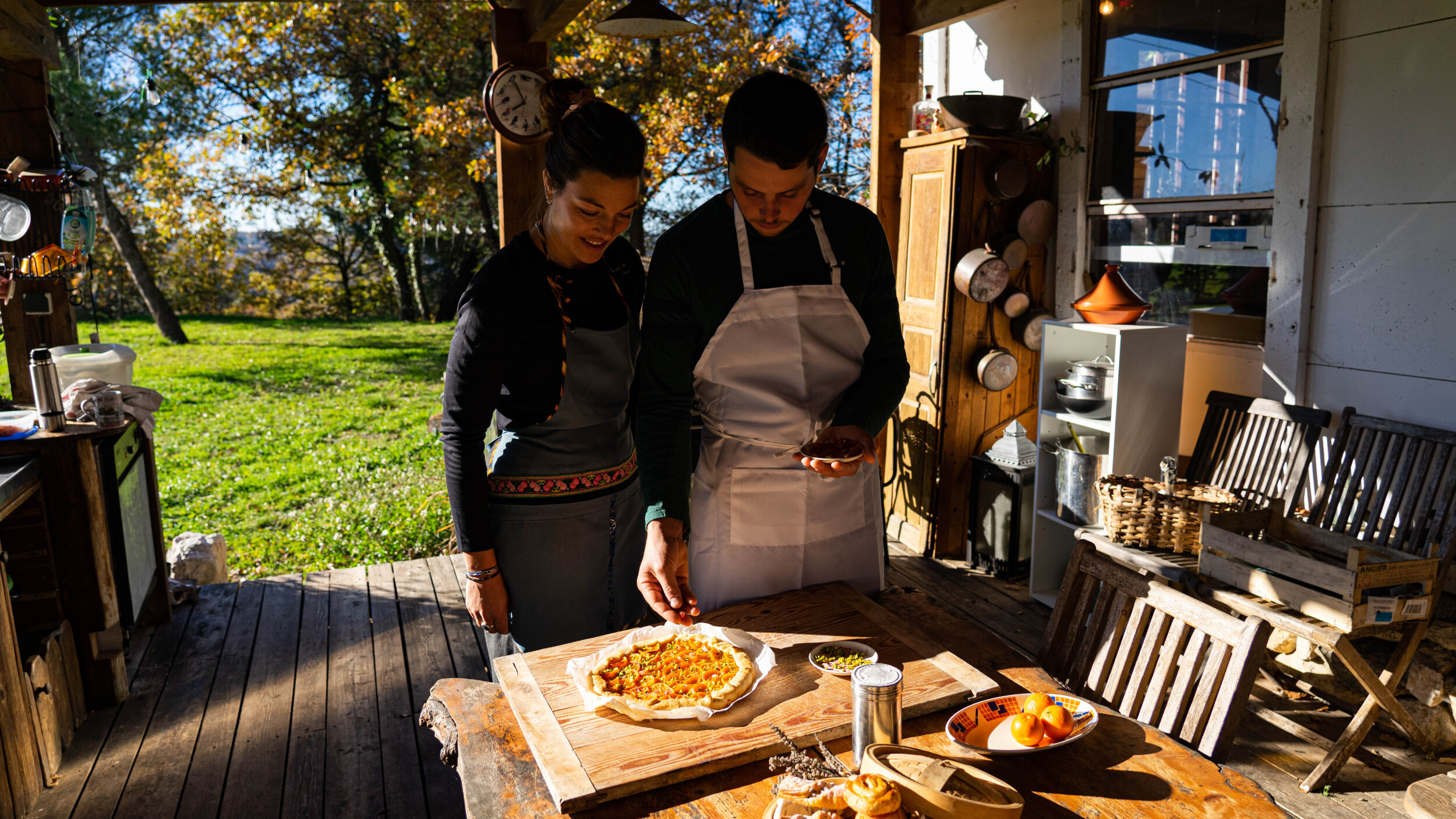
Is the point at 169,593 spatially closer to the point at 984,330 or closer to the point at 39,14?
the point at 39,14

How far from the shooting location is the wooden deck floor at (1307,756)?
2689 mm

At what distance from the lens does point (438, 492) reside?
6352 millimetres

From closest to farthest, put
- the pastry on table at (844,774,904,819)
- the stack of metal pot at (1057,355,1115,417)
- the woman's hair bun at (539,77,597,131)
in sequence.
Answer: the pastry on table at (844,774,904,819), the woman's hair bun at (539,77,597,131), the stack of metal pot at (1057,355,1115,417)

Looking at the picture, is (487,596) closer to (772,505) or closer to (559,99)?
(772,505)

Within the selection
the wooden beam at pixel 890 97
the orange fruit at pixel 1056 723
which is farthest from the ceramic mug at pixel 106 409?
the wooden beam at pixel 890 97

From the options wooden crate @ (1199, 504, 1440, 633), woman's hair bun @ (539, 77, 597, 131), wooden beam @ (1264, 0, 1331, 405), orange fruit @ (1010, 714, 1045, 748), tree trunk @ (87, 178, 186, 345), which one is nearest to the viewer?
orange fruit @ (1010, 714, 1045, 748)

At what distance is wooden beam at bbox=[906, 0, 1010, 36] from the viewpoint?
14.1 feet

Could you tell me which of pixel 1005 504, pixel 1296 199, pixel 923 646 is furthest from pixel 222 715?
pixel 1296 199

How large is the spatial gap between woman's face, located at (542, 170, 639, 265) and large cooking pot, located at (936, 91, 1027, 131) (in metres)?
2.98

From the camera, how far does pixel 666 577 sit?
5.58 feet

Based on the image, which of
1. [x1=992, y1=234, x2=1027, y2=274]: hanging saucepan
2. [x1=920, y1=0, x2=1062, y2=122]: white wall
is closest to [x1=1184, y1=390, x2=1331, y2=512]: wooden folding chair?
[x1=992, y1=234, x2=1027, y2=274]: hanging saucepan

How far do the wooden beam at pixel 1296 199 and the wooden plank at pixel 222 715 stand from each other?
4080 millimetres

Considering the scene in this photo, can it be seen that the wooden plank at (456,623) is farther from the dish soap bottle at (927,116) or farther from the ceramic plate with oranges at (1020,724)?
the dish soap bottle at (927,116)

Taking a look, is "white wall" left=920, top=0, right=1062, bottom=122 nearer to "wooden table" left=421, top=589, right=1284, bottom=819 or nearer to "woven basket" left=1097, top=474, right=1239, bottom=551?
"woven basket" left=1097, top=474, right=1239, bottom=551
